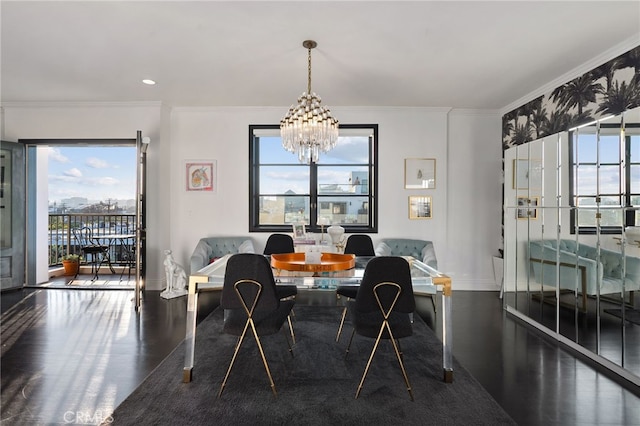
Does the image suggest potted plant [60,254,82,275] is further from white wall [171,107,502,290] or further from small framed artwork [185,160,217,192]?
small framed artwork [185,160,217,192]

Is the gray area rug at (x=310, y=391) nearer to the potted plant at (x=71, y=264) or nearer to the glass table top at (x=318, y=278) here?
the glass table top at (x=318, y=278)

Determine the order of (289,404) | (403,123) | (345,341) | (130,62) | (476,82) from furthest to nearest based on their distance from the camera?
(403,123) → (476,82) → (130,62) → (345,341) → (289,404)

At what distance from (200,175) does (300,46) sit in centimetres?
286

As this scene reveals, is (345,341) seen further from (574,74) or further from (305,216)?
(574,74)

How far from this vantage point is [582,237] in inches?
114

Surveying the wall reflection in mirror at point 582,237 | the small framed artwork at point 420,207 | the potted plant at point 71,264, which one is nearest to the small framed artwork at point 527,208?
the wall reflection in mirror at point 582,237

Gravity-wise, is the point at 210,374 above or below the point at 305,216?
below

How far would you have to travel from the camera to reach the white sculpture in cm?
447

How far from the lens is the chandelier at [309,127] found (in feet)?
9.58

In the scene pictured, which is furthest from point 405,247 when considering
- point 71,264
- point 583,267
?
point 71,264

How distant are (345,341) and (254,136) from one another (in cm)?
357

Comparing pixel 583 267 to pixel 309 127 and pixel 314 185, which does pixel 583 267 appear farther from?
pixel 314 185

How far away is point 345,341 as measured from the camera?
297 centimetres

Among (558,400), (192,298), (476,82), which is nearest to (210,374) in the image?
(192,298)
